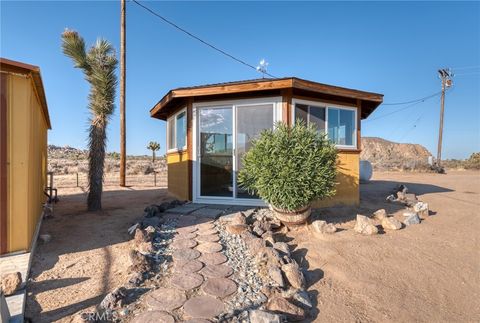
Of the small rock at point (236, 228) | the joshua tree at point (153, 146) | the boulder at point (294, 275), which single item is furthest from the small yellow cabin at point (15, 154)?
the joshua tree at point (153, 146)

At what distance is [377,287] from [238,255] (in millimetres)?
1686

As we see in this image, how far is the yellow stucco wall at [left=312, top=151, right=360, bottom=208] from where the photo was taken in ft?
20.4

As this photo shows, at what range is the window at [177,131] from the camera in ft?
22.3

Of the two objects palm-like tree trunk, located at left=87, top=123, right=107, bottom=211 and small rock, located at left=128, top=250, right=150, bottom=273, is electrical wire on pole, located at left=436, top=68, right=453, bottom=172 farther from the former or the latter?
small rock, located at left=128, top=250, right=150, bottom=273

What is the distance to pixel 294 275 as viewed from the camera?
118 inches

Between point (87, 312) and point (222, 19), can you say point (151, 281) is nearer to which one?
point (87, 312)

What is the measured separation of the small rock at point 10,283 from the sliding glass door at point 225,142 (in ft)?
12.9

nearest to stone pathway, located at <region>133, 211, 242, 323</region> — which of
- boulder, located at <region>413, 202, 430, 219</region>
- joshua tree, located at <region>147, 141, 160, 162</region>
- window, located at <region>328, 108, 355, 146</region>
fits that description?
window, located at <region>328, 108, 355, 146</region>

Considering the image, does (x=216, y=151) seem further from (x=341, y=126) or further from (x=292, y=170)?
(x=341, y=126)

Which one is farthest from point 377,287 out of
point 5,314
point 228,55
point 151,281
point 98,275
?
point 228,55

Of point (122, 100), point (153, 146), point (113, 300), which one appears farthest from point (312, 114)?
point (153, 146)

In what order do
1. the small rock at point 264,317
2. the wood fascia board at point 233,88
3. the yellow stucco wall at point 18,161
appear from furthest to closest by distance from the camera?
the wood fascia board at point 233,88 < the yellow stucco wall at point 18,161 < the small rock at point 264,317

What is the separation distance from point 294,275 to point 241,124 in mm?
3720

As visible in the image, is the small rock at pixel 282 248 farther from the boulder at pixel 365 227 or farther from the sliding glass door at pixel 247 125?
the sliding glass door at pixel 247 125
